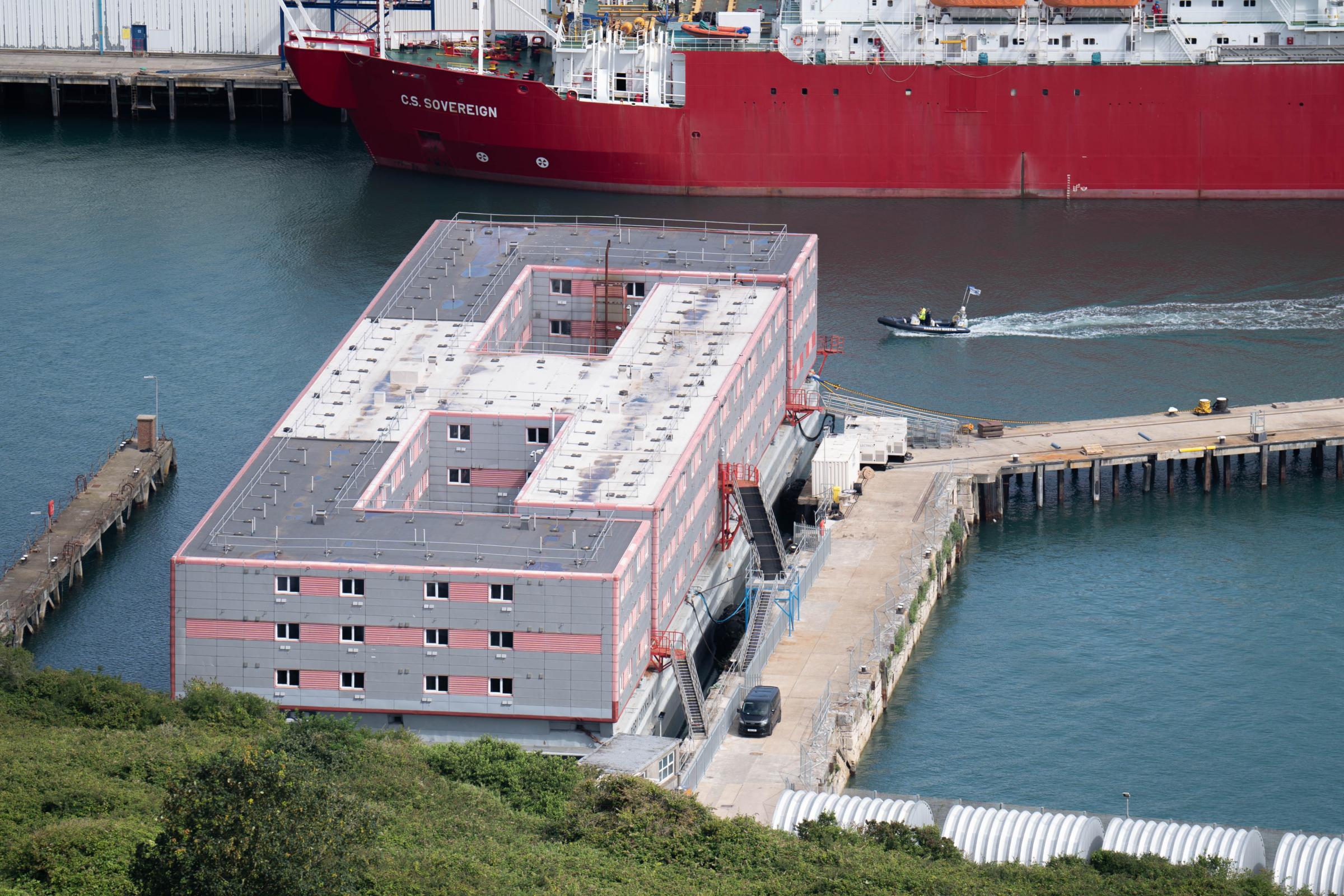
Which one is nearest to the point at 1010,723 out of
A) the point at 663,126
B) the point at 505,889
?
the point at 505,889

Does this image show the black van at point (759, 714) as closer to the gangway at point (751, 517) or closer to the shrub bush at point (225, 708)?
the gangway at point (751, 517)

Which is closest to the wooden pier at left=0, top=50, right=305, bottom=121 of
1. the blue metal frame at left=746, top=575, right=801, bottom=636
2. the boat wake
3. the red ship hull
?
the red ship hull

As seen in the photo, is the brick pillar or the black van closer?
the black van

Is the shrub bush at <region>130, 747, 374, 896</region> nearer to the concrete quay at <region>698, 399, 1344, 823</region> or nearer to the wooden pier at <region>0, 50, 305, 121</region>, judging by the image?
the concrete quay at <region>698, 399, 1344, 823</region>

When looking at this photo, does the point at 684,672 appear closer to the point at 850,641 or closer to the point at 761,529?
the point at 850,641

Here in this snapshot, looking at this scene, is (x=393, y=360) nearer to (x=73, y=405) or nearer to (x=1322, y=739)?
(x=73, y=405)
